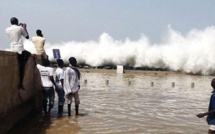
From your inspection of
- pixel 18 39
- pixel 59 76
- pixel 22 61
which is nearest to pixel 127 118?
pixel 59 76

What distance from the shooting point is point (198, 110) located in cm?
1217

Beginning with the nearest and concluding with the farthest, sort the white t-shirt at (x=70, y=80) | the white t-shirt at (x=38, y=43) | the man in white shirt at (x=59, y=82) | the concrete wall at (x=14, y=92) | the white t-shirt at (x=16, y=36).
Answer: the concrete wall at (x=14, y=92) < the white t-shirt at (x=16, y=36) < the white t-shirt at (x=70, y=80) < the man in white shirt at (x=59, y=82) < the white t-shirt at (x=38, y=43)

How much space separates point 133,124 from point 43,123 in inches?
93.9

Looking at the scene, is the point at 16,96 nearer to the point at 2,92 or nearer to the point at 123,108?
the point at 2,92

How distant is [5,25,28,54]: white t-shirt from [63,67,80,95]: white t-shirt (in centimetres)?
158

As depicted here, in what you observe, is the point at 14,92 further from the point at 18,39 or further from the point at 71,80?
the point at 71,80

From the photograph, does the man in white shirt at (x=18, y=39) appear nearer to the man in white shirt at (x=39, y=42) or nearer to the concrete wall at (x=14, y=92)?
the concrete wall at (x=14, y=92)

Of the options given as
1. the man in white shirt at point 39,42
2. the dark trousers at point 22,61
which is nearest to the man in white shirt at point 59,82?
the man in white shirt at point 39,42

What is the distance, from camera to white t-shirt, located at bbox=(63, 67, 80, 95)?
31.8 feet

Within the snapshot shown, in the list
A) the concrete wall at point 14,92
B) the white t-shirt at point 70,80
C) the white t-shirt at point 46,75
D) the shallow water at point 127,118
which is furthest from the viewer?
the white t-shirt at point 46,75

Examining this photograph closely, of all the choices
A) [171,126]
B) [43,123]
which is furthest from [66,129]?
[171,126]

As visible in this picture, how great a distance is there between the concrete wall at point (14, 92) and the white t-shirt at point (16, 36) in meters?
0.32

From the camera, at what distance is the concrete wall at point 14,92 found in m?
7.17

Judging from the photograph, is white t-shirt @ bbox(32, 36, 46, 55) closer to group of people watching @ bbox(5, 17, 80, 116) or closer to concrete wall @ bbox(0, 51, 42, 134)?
group of people watching @ bbox(5, 17, 80, 116)
